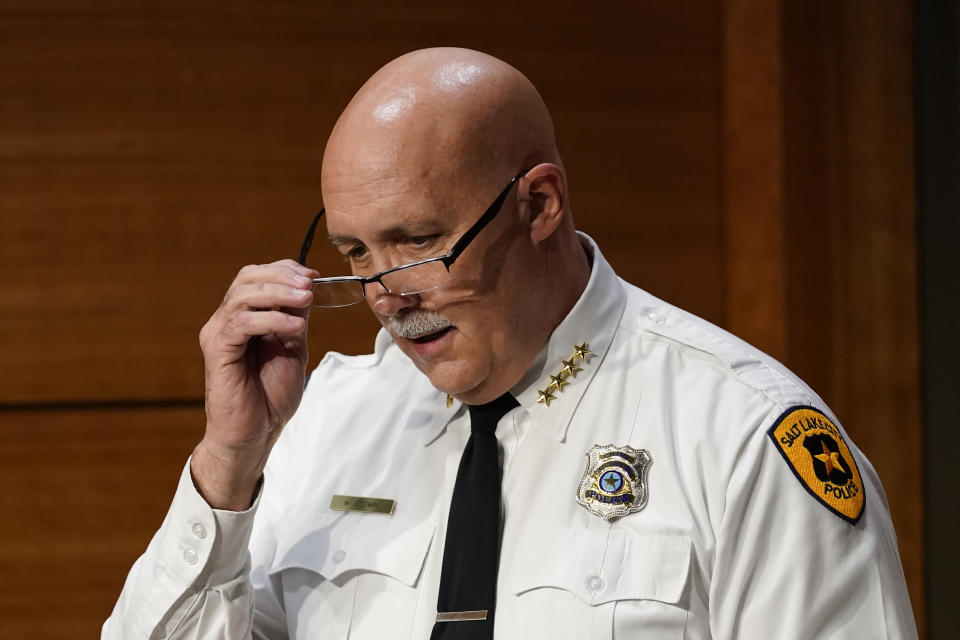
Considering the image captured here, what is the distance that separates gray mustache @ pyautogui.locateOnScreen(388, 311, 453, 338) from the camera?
132 centimetres

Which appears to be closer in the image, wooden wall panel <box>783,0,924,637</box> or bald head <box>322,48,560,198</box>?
bald head <box>322,48,560,198</box>

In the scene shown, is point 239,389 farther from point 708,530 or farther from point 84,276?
Answer: point 84,276

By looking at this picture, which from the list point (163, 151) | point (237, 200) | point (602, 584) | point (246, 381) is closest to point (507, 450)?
point (602, 584)

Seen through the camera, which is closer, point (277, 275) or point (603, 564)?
point (603, 564)

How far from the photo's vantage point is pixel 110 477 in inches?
87.1

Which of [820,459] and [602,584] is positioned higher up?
[820,459]

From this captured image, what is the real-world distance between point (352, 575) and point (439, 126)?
1.92 feet

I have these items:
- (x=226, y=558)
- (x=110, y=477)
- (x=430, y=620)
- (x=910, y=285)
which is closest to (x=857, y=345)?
(x=910, y=285)

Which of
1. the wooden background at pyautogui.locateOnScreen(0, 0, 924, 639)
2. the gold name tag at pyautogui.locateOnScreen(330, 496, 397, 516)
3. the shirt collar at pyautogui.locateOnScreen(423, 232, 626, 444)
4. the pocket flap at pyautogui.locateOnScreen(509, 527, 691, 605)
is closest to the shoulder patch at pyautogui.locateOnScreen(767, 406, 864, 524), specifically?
the pocket flap at pyautogui.locateOnScreen(509, 527, 691, 605)

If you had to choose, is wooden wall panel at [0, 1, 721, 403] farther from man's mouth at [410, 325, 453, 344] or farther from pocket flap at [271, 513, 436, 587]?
man's mouth at [410, 325, 453, 344]

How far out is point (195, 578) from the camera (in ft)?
4.45

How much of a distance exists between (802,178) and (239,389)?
49.5 inches

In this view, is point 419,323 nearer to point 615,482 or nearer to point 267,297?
point 267,297

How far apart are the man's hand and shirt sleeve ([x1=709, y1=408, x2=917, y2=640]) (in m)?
0.57
